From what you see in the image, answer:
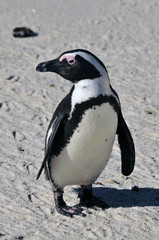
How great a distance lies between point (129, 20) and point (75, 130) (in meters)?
6.45

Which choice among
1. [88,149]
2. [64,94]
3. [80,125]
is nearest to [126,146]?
[88,149]

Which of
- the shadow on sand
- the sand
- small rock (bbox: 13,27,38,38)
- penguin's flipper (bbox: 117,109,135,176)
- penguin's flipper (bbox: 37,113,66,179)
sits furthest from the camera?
small rock (bbox: 13,27,38,38)

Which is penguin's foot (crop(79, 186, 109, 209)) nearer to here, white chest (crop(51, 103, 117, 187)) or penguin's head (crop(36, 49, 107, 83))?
white chest (crop(51, 103, 117, 187))

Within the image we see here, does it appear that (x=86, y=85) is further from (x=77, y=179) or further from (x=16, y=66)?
(x=16, y=66)

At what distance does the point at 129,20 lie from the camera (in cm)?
970

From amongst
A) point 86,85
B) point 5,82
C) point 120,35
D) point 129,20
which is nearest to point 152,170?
point 86,85

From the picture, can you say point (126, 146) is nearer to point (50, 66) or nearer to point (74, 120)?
point (74, 120)

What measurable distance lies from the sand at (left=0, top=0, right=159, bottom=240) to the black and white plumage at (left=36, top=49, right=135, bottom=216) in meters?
0.29

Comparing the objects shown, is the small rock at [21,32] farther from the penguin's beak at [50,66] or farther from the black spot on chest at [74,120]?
the black spot on chest at [74,120]

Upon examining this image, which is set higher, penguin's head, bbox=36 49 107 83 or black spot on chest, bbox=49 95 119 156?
penguin's head, bbox=36 49 107 83

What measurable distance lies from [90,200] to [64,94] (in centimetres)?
263

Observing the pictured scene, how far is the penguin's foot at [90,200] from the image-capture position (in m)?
3.96

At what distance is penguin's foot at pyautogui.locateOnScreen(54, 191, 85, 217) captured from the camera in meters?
3.83

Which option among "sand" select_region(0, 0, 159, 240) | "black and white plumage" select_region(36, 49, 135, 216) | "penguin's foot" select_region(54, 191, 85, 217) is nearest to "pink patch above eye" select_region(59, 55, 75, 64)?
"black and white plumage" select_region(36, 49, 135, 216)
